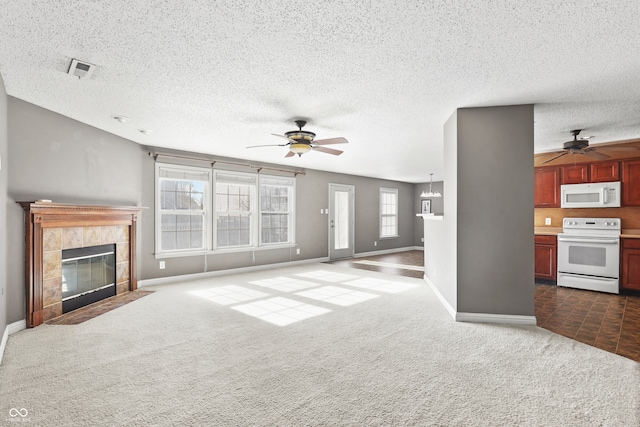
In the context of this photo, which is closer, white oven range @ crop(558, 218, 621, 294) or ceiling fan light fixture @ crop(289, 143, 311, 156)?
ceiling fan light fixture @ crop(289, 143, 311, 156)

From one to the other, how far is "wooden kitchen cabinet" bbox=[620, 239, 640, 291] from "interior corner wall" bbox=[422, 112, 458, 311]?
9.29ft

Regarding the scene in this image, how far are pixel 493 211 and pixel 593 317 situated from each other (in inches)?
71.4

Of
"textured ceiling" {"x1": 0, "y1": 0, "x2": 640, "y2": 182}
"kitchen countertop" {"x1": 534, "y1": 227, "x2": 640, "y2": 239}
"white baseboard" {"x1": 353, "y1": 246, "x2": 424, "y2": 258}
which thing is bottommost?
"white baseboard" {"x1": 353, "y1": 246, "x2": 424, "y2": 258}

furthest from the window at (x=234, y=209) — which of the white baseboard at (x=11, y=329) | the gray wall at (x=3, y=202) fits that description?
the gray wall at (x=3, y=202)

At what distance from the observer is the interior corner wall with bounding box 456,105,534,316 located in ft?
11.2

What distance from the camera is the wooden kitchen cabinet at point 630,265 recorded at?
4.61m

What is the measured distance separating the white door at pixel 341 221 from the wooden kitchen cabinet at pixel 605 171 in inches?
207

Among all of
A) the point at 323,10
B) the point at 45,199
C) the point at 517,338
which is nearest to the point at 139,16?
the point at 323,10

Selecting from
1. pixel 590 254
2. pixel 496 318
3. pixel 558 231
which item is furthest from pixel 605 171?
pixel 496 318

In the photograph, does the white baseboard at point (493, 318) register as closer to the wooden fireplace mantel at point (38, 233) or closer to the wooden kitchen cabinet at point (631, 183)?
the wooden kitchen cabinet at point (631, 183)

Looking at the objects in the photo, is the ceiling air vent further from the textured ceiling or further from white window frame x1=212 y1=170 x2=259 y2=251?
white window frame x1=212 y1=170 x2=259 y2=251

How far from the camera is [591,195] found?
5.18 metres

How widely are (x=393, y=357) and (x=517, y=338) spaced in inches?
53.6

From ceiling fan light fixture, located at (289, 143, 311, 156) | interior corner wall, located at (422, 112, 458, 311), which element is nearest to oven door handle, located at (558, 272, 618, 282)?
interior corner wall, located at (422, 112, 458, 311)
